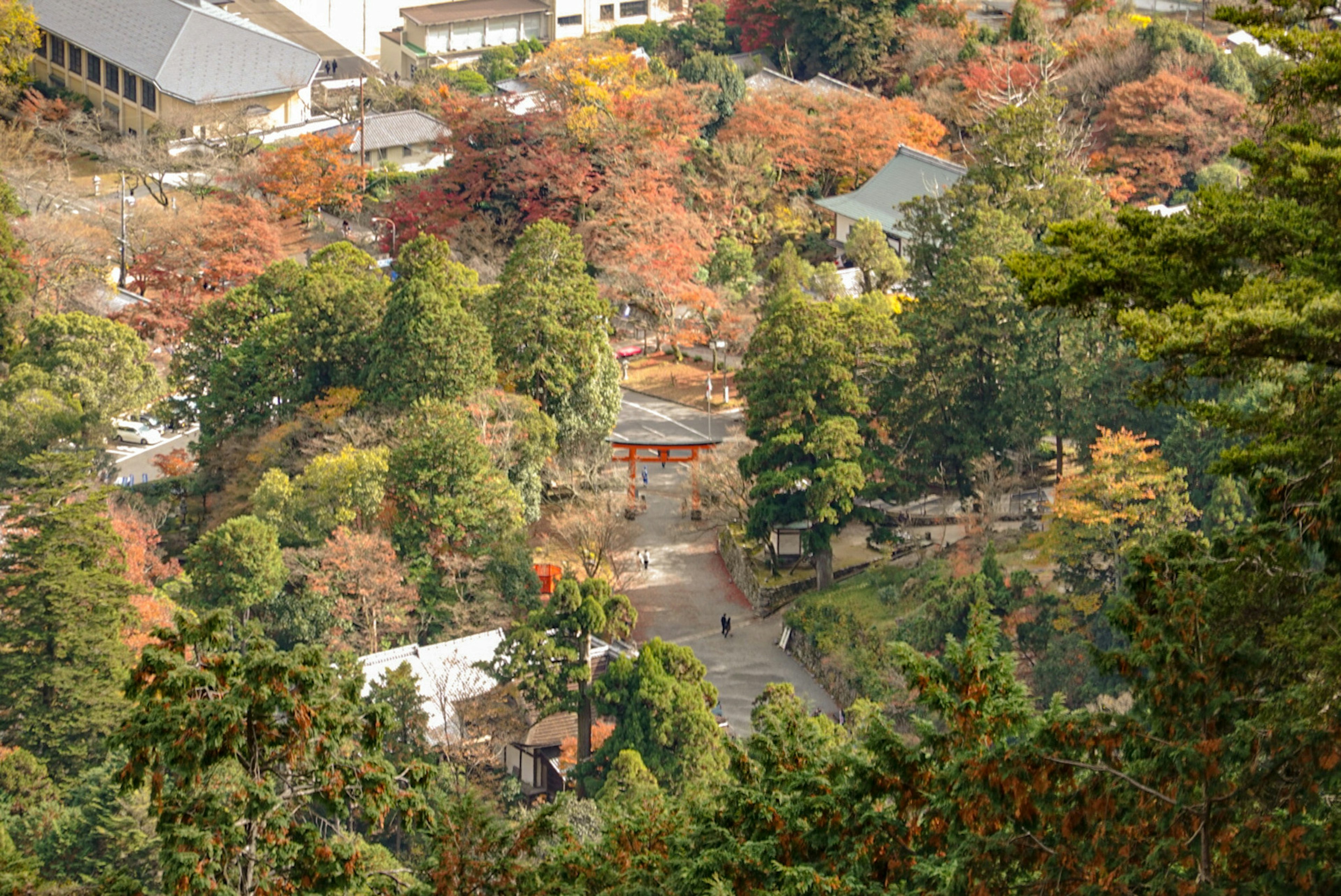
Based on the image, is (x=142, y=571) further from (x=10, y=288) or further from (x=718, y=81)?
(x=718, y=81)

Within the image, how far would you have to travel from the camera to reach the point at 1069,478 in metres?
28.2

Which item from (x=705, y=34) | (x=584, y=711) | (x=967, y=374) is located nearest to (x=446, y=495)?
(x=584, y=711)

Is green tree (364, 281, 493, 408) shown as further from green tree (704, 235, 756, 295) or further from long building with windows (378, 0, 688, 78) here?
long building with windows (378, 0, 688, 78)

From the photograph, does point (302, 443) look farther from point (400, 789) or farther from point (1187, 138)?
point (1187, 138)

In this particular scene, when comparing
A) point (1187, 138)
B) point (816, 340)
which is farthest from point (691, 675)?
point (1187, 138)

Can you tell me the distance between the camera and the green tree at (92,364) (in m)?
37.2

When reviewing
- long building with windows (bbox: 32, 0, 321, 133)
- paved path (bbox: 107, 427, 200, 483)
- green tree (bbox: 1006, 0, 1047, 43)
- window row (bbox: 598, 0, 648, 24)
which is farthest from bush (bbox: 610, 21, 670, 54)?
paved path (bbox: 107, 427, 200, 483)

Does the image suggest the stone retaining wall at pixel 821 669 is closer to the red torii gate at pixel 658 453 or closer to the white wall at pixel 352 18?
the red torii gate at pixel 658 453

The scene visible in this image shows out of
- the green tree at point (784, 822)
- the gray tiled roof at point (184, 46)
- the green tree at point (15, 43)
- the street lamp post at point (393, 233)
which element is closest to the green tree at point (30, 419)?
the street lamp post at point (393, 233)

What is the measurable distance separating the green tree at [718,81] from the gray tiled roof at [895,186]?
8854 mm

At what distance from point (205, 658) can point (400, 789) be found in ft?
5.75

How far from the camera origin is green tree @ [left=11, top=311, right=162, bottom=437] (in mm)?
37156

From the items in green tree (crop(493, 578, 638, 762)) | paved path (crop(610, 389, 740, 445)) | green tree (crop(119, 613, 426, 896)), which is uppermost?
paved path (crop(610, 389, 740, 445))

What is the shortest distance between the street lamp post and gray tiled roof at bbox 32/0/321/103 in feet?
53.0
